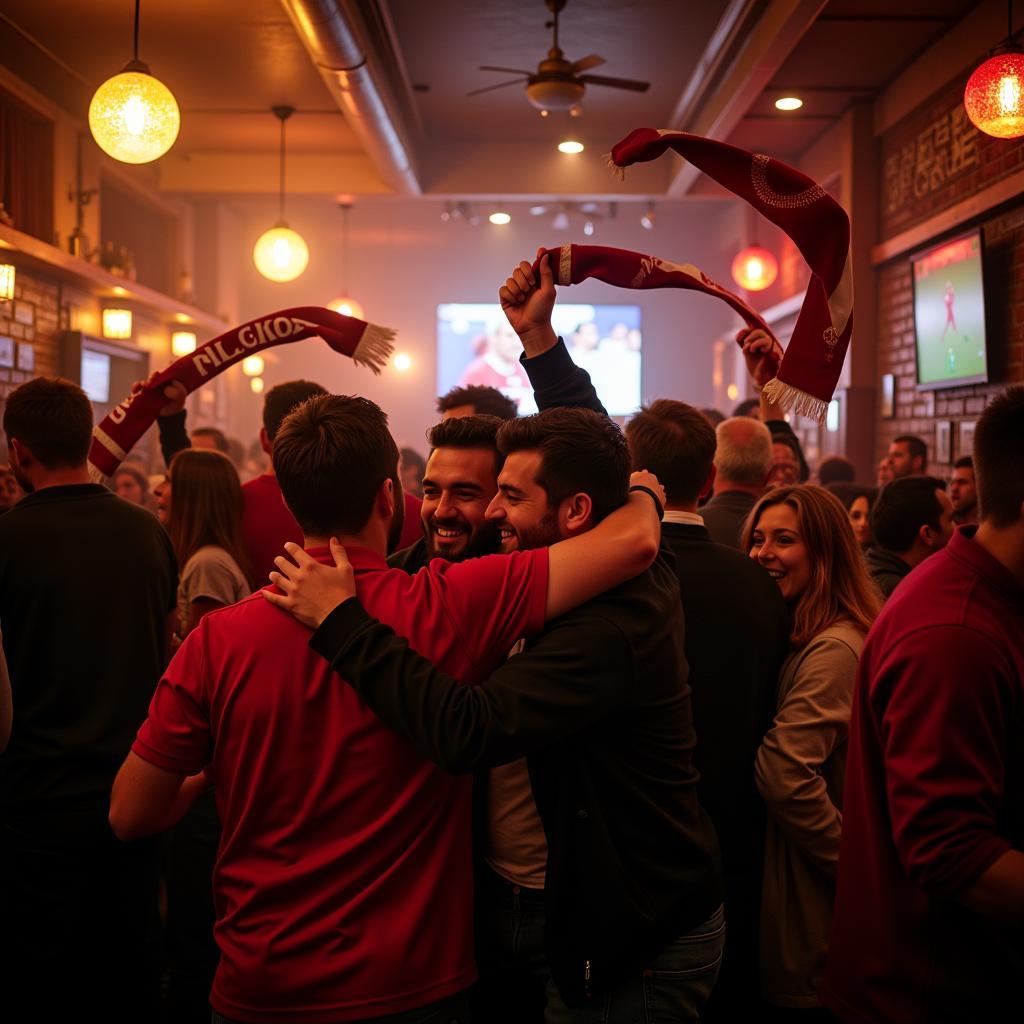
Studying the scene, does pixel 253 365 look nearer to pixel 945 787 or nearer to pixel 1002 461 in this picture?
pixel 1002 461

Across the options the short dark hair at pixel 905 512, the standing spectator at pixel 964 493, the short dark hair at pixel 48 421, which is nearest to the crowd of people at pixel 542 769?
the short dark hair at pixel 48 421

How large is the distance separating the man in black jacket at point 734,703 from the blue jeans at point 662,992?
0.44 metres

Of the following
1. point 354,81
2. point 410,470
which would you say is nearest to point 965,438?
point 410,470

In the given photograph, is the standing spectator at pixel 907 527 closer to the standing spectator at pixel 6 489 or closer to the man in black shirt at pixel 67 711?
the man in black shirt at pixel 67 711

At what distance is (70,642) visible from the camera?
2.49 meters

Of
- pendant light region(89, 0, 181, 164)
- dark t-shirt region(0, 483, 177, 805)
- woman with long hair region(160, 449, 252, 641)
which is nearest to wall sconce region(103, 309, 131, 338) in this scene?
pendant light region(89, 0, 181, 164)

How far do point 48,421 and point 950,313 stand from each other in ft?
16.9

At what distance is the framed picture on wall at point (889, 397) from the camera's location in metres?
7.23

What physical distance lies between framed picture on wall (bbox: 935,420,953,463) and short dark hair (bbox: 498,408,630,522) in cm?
518

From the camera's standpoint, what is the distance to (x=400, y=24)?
7.12 metres

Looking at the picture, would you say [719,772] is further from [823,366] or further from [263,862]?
[263,862]

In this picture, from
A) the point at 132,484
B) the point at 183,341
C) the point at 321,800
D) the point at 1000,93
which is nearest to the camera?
the point at 321,800

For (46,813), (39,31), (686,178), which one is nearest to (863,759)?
(46,813)

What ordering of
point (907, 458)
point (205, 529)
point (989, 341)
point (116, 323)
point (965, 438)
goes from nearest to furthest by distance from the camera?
point (205, 529), point (989, 341), point (907, 458), point (965, 438), point (116, 323)
